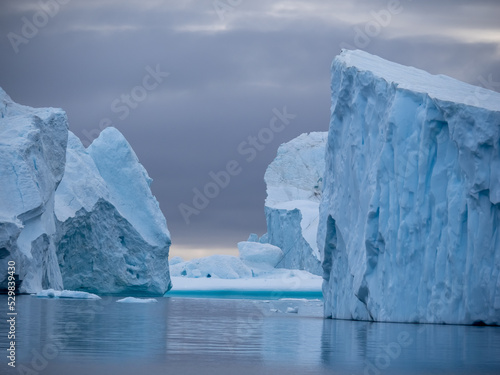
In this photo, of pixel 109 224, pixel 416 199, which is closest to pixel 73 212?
pixel 109 224

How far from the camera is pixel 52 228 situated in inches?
1209

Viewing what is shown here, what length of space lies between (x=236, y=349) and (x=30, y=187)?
20.1 metres

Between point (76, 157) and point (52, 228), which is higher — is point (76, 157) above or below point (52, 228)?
above

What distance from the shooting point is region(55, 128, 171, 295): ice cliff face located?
3488 cm

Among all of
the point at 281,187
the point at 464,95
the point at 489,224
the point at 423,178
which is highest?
the point at 281,187

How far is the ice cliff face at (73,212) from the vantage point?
28.1 m

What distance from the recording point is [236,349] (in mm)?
9711

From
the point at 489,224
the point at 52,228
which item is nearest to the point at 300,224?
the point at 52,228

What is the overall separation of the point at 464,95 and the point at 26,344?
1158 cm

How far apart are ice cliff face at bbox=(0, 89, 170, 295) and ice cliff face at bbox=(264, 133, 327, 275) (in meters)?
12.5

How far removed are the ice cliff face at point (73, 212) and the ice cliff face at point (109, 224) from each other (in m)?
0.04

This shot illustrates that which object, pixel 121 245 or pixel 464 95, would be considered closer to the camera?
pixel 464 95

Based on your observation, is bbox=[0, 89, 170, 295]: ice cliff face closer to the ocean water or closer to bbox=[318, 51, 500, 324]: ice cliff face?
Answer: bbox=[318, 51, 500, 324]: ice cliff face

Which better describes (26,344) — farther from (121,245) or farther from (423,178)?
(121,245)
